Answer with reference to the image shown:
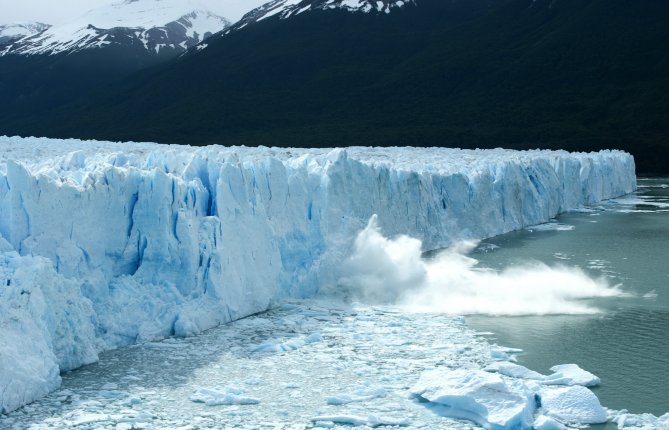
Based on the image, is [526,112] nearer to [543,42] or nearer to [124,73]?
[543,42]

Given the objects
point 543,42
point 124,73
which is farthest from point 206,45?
point 543,42

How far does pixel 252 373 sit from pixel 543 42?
58448 millimetres

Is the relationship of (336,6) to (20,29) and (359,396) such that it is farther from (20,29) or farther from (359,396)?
(20,29)

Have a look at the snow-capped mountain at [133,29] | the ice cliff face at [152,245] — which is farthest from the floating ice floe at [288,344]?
the snow-capped mountain at [133,29]

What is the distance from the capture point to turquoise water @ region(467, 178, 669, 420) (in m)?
8.14

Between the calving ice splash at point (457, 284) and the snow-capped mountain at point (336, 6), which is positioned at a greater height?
the snow-capped mountain at point (336, 6)

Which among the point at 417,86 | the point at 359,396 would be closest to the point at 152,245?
the point at 359,396

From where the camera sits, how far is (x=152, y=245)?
31.9 feet

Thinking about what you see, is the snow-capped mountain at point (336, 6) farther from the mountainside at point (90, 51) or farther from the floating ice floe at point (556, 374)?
the floating ice floe at point (556, 374)

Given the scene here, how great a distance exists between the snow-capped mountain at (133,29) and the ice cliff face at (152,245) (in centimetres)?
9638

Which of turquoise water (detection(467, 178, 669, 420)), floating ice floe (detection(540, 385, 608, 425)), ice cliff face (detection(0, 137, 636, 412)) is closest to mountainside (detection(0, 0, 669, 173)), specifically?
turquoise water (detection(467, 178, 669, 420))

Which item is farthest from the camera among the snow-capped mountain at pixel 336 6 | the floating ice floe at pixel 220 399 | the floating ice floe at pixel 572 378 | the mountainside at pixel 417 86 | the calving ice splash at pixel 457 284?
the snow-capped mountain at pixel 336 6

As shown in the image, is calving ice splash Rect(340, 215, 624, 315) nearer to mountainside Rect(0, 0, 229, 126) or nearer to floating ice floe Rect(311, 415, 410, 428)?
floating ice floe Rect(311, 415, 410, 428)

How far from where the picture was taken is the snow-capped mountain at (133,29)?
106 metres
